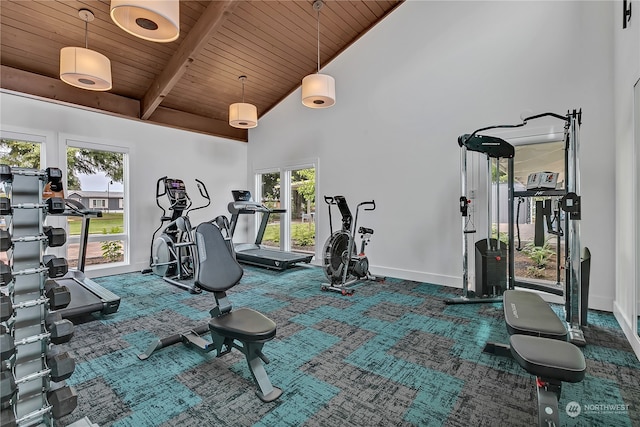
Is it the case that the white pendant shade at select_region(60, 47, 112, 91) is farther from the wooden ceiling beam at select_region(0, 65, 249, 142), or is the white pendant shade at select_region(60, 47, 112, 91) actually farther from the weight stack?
the weight stack

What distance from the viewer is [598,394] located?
2.06 m

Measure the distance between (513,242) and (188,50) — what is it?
5163mm

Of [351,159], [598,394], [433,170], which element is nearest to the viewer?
[598,394]

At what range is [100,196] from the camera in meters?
5.52

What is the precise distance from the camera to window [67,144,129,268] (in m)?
5.22

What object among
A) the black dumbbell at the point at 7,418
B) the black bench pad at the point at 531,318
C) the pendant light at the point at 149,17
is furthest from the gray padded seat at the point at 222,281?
the pendant light at the point at 149,17

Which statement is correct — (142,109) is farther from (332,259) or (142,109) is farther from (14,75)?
(332,259)

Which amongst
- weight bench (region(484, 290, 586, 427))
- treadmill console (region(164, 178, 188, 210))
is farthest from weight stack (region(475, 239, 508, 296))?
treadmill console (region(164, 178, 188, 210))

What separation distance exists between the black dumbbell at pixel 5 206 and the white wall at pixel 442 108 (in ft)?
Answer: 15.3

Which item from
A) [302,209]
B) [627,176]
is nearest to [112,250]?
[302,209]

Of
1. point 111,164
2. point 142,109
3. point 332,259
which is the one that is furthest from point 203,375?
point 142,109

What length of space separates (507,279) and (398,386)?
2654 mm

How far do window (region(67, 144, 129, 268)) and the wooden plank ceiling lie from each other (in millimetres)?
802

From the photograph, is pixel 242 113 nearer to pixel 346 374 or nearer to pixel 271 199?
pixel 271 199
